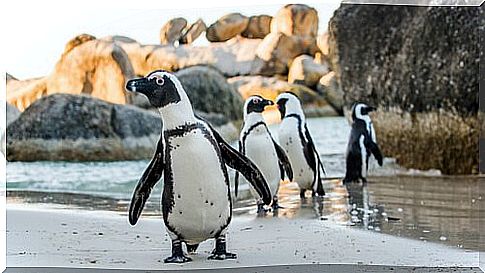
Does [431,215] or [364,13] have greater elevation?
[364,13]

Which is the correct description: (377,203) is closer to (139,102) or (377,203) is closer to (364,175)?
(364,175)

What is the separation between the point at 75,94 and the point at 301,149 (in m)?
2.76

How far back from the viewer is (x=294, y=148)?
4.45 metres

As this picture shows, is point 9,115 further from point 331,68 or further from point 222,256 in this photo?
point 222,256

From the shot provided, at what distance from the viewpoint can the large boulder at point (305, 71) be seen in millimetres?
6367

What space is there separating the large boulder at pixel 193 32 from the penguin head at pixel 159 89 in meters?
3.52

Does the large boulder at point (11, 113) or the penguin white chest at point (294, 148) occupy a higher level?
the large boulder at point (11, 113)

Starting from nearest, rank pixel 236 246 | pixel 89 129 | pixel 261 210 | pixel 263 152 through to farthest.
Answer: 1. pixel 236 246
2. pixel 263 152
3. pixel 261 210
4. pixel 89 129

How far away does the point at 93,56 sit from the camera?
6.61 metres

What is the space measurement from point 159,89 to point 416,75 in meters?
4.06

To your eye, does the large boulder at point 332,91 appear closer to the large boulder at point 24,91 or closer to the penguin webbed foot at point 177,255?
the large boulder at point 24,91

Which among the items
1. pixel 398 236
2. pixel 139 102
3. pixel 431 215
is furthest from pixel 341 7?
pixel 398 236

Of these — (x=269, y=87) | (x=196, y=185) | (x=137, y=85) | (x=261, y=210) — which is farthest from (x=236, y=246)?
(x=269, y=87)

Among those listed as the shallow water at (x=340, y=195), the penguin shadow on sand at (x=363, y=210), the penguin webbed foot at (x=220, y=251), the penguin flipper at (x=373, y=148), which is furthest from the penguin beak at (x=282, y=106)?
the penguin webbed foot at (x=220, y=251)
